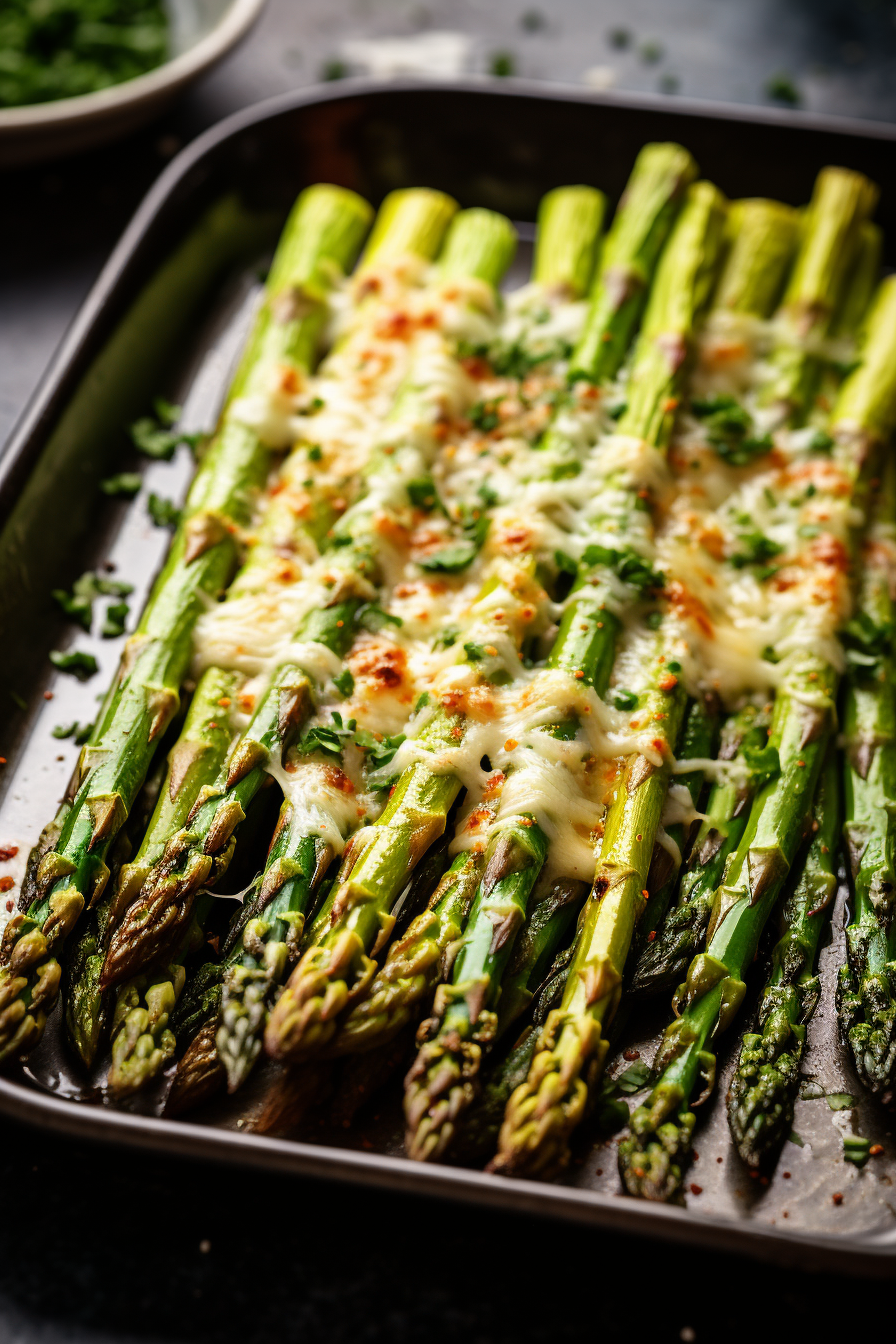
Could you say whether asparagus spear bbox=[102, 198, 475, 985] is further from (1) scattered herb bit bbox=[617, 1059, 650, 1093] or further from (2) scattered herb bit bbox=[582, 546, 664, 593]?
(1) scattered herb bit bbox=[617, 1059, 650, 1093]

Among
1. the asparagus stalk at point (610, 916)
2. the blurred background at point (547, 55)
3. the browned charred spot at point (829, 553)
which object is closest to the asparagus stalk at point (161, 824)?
the asparagus stalk at point (610, 916)

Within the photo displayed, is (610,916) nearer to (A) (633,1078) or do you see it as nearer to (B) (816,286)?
(A) (633,1078)

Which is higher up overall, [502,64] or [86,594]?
[502,64]

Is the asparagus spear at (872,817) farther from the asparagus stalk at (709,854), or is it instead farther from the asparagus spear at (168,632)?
the asparagus spear at (168,632)

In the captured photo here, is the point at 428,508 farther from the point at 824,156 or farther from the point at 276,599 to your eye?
A: the point at 824,156

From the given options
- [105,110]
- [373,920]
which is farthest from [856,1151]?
[105,110]

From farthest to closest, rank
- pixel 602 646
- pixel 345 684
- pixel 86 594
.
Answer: pixel 86 594 < pixel 602 646 < pixel 345 684

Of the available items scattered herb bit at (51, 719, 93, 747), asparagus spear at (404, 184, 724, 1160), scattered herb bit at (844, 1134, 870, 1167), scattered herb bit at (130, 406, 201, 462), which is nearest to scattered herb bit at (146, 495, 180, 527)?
scattered herb bit at (130, 406, 201, 462)
